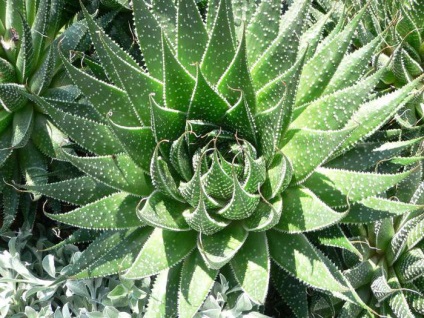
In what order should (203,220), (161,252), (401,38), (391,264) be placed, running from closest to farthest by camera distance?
(203,220) → (161,252) → (391,264) → (401,38)

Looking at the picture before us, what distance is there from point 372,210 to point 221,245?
1.27 feet

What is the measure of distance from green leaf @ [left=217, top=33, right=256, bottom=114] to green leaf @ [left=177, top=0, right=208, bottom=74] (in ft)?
0.37

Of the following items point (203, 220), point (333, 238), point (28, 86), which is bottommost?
point (333, 238)

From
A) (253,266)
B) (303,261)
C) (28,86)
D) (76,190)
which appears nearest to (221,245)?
(253,266)

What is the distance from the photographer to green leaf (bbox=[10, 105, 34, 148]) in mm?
1617

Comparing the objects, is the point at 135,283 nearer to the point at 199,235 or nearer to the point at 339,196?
the point at 199,235

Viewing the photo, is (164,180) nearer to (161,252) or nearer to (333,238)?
(161,252)

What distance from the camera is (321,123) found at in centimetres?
131

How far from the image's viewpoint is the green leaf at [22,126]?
1.62 m

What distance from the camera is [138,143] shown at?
1279 mm

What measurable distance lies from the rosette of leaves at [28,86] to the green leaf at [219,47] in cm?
49

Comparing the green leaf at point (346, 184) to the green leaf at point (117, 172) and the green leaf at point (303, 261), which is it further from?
the green leaf at point (117, 172)

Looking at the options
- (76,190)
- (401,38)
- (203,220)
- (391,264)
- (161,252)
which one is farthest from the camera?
(401,38)

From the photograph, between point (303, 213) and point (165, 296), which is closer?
point (303, 213)
